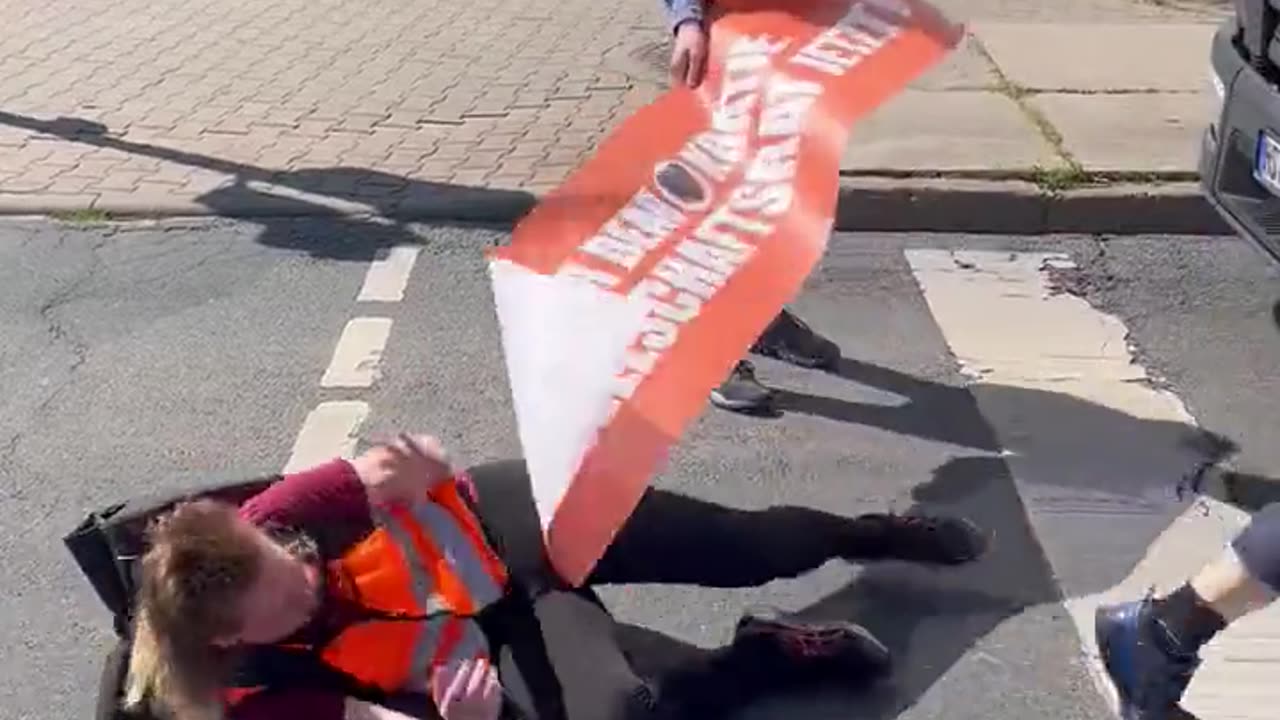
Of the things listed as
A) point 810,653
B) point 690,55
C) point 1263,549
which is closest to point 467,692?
point 810,653

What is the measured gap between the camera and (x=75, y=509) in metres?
4.39

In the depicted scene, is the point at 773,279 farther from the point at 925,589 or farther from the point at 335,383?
the point at 335,383

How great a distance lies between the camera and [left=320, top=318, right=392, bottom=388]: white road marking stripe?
5082 mm

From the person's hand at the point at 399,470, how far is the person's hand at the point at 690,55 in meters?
1.27

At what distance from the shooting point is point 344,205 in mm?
6410

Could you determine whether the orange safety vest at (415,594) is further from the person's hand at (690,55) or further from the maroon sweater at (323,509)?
the person's hand at (690,55)

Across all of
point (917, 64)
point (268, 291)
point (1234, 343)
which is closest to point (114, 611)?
point (917, 64)

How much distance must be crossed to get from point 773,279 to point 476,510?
764 millimetres

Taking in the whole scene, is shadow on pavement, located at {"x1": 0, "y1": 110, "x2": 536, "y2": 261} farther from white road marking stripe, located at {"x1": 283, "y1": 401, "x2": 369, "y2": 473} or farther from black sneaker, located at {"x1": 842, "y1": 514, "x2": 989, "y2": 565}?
black sneaker, located at {"x1": 842, "y1": 514, "x2": 989, "y2": 565}

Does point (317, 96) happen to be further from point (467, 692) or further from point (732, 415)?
point (467, 692)

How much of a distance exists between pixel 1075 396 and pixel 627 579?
184 cm

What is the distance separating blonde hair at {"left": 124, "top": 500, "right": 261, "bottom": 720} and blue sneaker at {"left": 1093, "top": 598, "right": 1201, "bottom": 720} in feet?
5.78

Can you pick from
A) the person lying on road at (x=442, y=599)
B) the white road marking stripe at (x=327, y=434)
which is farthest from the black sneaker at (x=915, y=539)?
the white road marking stripe at (x=327, y=434)

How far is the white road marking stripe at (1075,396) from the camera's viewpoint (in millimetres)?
3711
